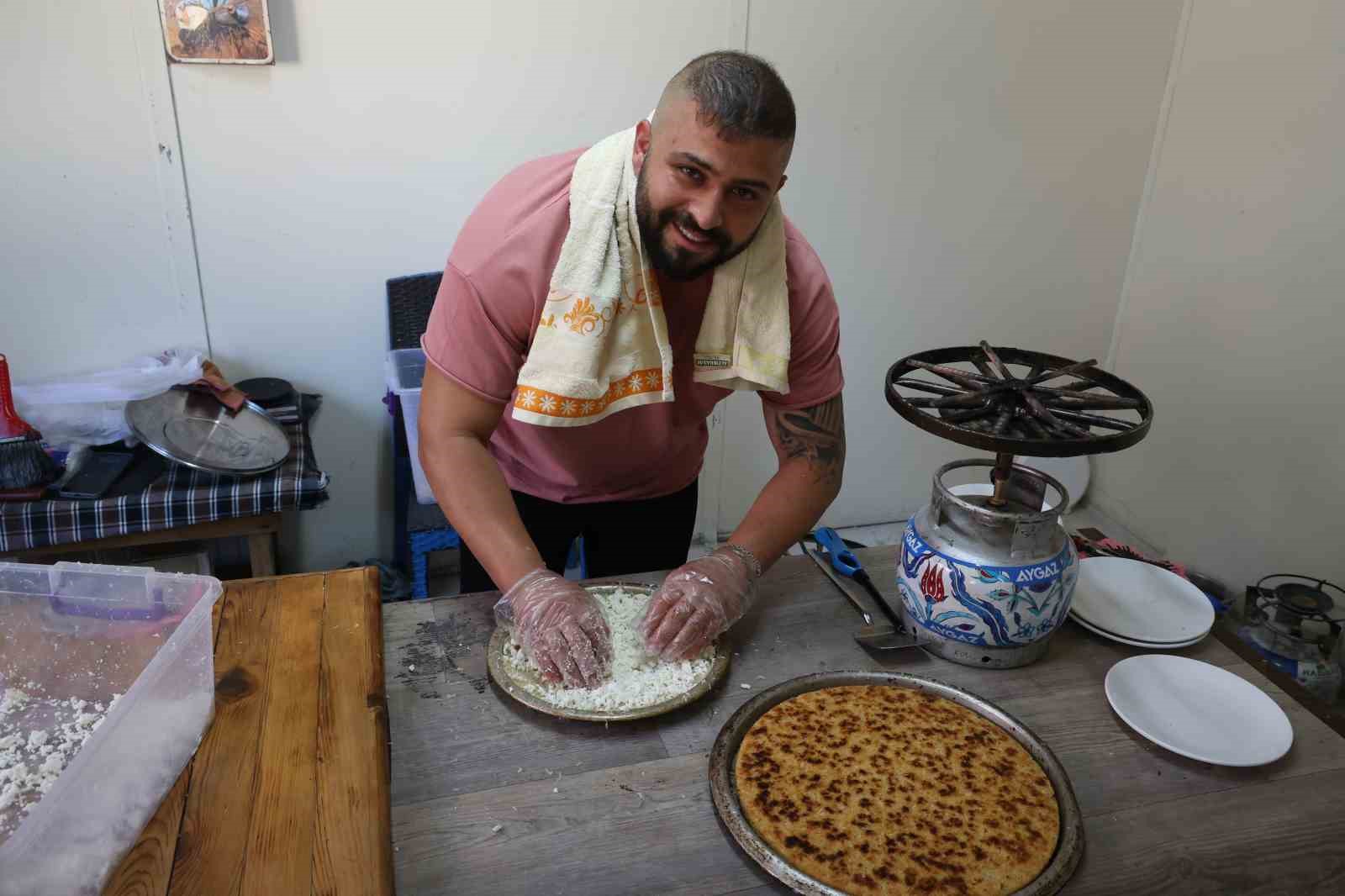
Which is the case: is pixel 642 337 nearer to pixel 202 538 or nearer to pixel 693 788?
Result: pixel 693 788

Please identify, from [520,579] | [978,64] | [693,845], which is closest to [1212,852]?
[693,845]

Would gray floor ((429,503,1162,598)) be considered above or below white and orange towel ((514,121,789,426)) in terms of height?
below

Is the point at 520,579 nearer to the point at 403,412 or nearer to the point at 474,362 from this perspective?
the point at 474,362

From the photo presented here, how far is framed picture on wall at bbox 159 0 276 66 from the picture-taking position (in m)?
2.26

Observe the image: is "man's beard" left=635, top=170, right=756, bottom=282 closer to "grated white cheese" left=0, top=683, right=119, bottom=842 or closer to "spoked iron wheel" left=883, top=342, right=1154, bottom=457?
"spoked iron wheel" left=883, top=342, right=1154, bottom=457

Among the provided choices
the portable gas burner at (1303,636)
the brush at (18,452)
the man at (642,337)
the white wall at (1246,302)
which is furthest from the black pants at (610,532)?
the white wall at (1246,302)

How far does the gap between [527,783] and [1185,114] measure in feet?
10.3

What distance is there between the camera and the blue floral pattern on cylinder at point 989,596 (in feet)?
3.89

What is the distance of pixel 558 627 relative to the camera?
1212mm

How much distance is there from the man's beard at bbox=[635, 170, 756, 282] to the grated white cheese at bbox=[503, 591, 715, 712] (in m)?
0.53

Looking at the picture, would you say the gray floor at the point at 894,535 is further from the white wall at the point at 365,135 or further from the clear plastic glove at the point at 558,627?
the clear plastic glove at the point at 558,627

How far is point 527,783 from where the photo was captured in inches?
40.3

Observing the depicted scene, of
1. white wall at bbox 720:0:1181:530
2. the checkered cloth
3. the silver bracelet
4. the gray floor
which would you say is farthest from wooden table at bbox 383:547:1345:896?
white wall at bbox 720:0:1181:530

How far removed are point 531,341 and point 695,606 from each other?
48 cm
